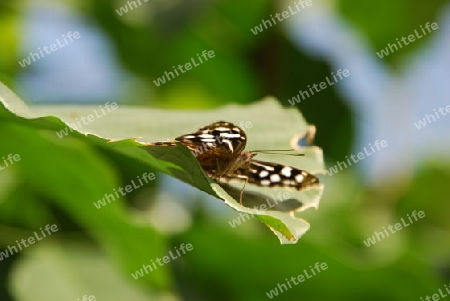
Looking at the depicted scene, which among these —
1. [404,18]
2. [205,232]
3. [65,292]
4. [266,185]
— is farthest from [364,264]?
[404,18]

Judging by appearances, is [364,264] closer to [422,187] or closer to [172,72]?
[422,187]

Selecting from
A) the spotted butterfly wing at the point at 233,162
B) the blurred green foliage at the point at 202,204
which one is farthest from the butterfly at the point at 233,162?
the blurred green foliage at the point at 202,204

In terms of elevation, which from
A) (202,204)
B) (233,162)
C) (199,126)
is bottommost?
(202,204)

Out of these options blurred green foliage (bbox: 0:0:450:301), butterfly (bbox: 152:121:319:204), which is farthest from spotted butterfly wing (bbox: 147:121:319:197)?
blurred green foliage (bbox: 0:0:450:301)

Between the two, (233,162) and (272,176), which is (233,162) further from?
(272,176)

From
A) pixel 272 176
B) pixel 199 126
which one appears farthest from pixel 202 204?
pixel 272 176

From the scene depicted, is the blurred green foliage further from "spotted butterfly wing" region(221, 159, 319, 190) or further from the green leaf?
"spotted butterfly wing" region(221, 159, 319, 190)

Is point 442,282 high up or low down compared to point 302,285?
down

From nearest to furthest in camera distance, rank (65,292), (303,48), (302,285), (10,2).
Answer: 1. (65,292)
2. (302,285)
3. (303,48)
4. (10,2)
